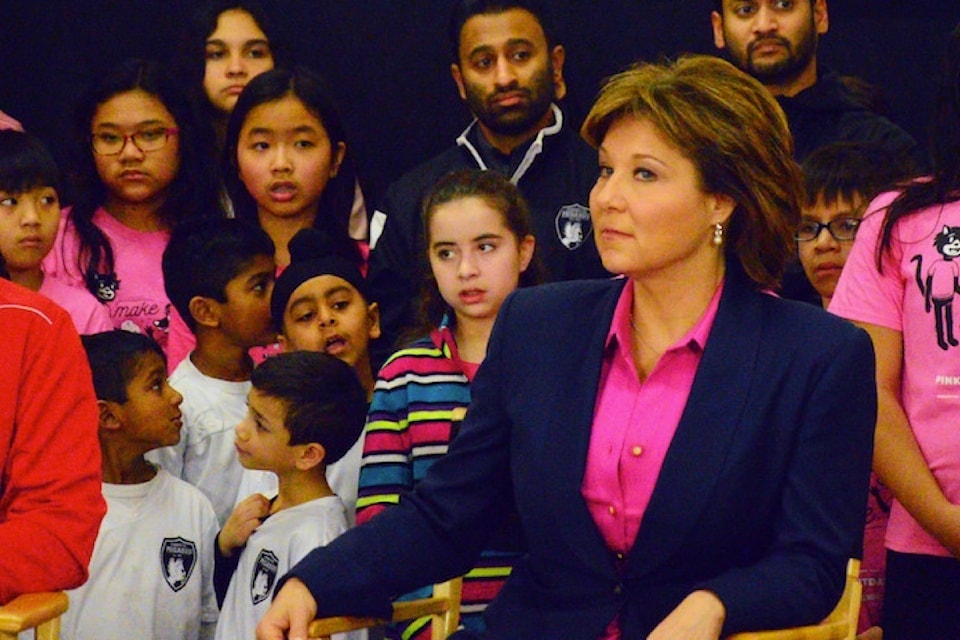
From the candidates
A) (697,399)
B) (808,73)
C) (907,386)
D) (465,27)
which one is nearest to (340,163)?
(465,27)

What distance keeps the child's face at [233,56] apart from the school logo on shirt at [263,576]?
1.66 meters

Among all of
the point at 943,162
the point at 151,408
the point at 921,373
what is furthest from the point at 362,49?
the point at 921,373

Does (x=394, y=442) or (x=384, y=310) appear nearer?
(x=394, y=442)

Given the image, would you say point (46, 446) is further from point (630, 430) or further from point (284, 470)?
point (630, 430)

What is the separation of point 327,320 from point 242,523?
59 centimetres

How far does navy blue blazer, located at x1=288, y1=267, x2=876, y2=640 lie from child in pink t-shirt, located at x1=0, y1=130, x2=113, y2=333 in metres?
1.67

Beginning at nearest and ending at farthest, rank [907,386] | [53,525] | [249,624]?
[53,525] < [907,386] < [249,624]

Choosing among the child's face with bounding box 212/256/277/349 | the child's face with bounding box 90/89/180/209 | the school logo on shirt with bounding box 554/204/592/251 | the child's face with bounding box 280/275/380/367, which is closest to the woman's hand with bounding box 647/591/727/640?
the child's face with bounding box 280/275/380/367

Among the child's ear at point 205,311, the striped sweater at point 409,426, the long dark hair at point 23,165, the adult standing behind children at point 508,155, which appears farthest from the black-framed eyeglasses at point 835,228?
the long dark hair at point 23,165

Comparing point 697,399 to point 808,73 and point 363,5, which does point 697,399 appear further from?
point 363,5

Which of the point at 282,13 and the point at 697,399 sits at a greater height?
the point at 282,13

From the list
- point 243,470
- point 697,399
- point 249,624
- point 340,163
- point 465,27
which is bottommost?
point 249,624

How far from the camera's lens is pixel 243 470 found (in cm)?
400

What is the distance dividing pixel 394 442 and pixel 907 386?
106 cm
